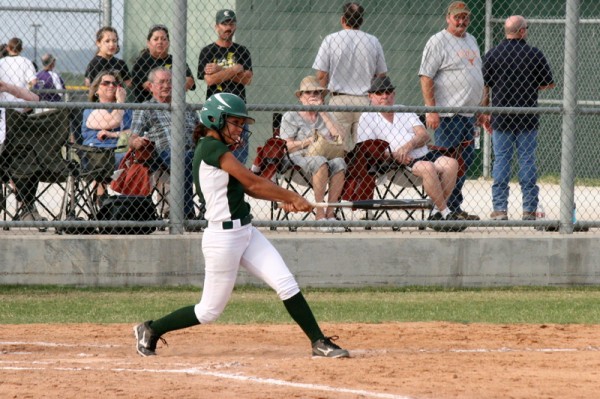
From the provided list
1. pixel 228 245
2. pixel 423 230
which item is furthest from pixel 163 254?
pixel 228 245

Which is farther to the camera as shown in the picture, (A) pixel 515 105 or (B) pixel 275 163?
(A) pixel 515 105

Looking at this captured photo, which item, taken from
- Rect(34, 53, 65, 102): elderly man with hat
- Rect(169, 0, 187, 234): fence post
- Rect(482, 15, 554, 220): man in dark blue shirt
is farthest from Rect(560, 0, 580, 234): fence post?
Rect(34, 53, 65, 102): elderly man with hat

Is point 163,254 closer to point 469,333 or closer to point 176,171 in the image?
point 176,171

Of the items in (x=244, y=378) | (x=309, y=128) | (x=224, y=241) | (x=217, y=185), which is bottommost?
(x=244, y=378)

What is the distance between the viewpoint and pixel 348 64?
11.6 metres

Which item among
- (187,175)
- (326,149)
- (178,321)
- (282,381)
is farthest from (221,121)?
(326,149)

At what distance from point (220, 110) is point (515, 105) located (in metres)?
5.40

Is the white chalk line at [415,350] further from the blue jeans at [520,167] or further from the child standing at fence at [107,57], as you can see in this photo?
the child standing at fence at [107,57]

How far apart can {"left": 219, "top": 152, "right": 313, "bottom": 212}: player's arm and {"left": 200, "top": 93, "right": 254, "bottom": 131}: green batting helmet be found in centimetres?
20

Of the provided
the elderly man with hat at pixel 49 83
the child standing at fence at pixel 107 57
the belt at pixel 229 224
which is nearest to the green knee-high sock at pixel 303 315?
the belt at pixel 229 224

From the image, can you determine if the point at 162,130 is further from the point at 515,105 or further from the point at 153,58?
the point at 515,105

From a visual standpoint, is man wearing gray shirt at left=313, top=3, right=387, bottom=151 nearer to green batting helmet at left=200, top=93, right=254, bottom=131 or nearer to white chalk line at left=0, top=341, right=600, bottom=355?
white chalk line at left=0, top=341, right=600, bottom=355

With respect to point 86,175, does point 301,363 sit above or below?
below

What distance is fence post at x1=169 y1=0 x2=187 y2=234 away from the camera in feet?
34.1
